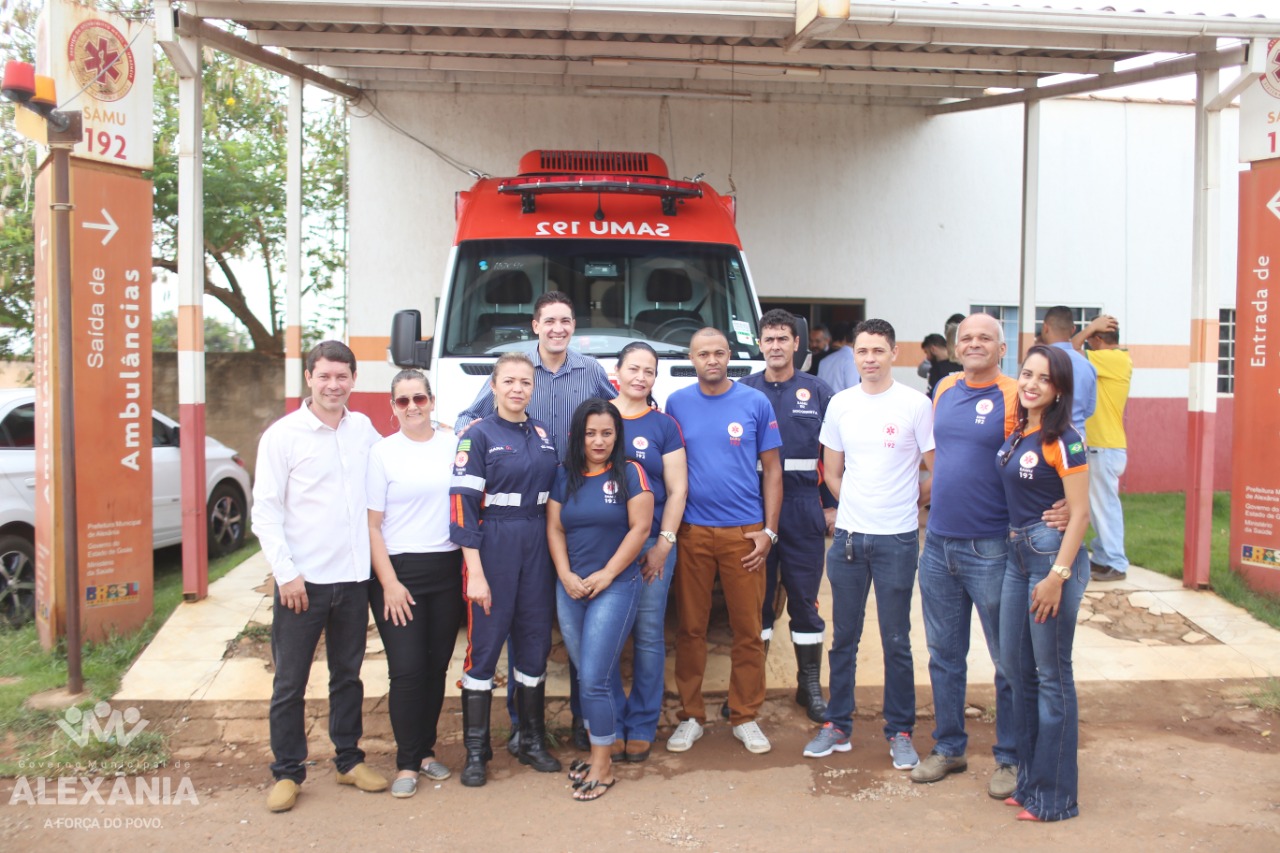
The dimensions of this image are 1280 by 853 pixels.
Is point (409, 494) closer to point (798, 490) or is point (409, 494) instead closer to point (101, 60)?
point (798, 490)

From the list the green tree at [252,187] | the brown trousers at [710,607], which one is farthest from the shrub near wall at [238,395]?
the brown trousers at [710,607]

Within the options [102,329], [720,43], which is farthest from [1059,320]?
[102,329]

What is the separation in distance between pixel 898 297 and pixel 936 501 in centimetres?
616

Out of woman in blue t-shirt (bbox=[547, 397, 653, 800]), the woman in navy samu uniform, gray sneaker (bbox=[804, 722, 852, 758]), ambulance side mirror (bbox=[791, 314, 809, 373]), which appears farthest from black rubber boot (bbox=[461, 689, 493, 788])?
ambulance side mirror (bbox=[791, 314, 809, 373])

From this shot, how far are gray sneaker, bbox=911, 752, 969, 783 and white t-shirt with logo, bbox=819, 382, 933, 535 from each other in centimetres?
103

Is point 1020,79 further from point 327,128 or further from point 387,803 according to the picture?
point 327,128

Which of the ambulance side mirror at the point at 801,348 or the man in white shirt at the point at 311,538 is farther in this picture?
the ambulance side mirror at the point at 801,348

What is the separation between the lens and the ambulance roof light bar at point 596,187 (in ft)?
20.9

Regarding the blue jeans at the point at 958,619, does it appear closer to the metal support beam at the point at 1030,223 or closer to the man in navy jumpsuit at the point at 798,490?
the man in navy jumpsuit at the point at 798,490

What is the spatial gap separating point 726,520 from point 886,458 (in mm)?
775

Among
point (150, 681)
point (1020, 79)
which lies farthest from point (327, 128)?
point (150, 681)

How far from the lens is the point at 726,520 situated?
4602 millimetres

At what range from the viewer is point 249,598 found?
6746 mm

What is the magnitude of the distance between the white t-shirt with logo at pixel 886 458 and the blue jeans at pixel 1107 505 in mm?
3244
